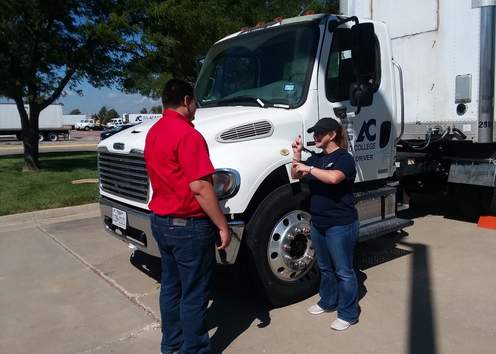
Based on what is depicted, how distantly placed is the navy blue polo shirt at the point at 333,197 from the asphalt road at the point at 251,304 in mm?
881

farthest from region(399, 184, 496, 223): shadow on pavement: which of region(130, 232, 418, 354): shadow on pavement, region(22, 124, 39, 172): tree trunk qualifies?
region(22, 124, 39, 172): tree trunk

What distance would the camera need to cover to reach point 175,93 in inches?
126

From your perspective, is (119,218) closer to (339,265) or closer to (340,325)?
(339,265)

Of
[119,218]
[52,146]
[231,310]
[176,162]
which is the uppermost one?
[176,162]

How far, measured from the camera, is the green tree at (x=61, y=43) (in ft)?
38.8

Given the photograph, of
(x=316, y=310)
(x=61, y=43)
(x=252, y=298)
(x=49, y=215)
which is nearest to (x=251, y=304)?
(x=252, y=298)

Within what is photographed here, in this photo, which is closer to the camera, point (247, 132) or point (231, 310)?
point (247, 132)

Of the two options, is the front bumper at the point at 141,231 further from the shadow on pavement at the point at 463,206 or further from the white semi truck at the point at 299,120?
the shadow on pavement at the point at 463,206

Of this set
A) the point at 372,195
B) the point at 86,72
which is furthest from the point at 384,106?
the point at 86,72

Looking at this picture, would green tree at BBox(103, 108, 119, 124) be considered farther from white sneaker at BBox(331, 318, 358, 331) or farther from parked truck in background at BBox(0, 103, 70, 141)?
white sneaker at BBox(331, 318, 358, 331)

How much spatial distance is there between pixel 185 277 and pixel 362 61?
2516mm

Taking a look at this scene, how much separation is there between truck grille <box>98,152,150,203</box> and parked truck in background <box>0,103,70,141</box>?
143ft

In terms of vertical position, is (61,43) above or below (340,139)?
above

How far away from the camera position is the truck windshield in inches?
185
